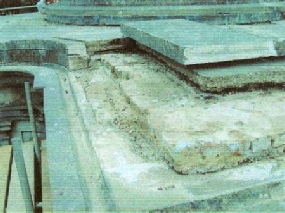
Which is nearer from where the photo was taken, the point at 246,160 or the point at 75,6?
the point at 246,160

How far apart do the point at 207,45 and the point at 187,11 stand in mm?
2697

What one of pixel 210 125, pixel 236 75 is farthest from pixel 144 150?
pixel 236 75

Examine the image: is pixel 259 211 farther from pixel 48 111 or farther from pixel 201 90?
pixel 48 111

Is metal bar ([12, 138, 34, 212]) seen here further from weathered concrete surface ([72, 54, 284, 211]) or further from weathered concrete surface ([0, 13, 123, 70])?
weathered concrete surface ([0, 13, 123, 70])

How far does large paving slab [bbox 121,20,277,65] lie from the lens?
95.7 inches

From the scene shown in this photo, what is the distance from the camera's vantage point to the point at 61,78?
350cm

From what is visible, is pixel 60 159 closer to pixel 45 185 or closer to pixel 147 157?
pixel 147 157

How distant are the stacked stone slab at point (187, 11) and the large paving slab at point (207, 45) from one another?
1906 millimetres

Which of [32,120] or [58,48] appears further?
[58,48]

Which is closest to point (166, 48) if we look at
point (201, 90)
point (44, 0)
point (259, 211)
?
point (201, 90)

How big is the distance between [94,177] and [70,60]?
216 cm

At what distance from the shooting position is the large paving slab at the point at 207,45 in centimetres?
243

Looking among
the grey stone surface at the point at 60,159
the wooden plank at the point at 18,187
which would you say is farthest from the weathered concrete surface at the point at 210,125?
the wooden plank at the point at 18,187

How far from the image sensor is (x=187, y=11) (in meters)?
5.01
